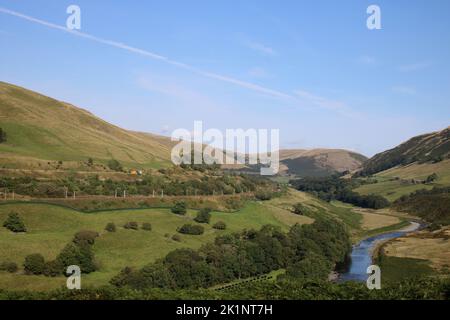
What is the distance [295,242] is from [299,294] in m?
73.3

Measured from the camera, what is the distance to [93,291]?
3066 cm

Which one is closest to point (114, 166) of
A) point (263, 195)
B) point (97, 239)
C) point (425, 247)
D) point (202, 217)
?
point (202, 217)

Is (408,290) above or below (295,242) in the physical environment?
above

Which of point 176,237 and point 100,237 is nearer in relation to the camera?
point 100,237

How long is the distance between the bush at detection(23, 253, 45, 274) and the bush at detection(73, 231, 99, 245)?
34.9 feet

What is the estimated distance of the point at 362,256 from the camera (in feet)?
373

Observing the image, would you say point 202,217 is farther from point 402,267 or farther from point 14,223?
point 402,267

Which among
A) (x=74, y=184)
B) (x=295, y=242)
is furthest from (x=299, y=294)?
(x=74, y=184)

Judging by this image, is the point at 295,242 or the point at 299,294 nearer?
the point at 299,294

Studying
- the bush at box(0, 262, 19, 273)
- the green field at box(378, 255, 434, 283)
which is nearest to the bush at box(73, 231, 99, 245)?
the bush at box(0, 262, 19, 273)

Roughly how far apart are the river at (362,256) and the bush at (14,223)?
57118mm

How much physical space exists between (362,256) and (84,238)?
70.8 m

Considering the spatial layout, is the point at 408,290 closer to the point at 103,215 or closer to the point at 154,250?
the point at 154,250

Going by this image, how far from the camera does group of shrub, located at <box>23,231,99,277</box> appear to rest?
205 ft
